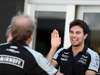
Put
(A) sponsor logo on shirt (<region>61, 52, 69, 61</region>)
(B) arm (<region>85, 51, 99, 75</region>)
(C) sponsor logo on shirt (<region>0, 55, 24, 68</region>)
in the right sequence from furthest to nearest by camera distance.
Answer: (A) sponsor logo on shirt (<region>61, 52, 69, 61</region>), (B) arm (<region>85, 51, 99, 75</region>), (C) sponsor logo on shirt (<region>0, 55, 24, 68</region>)

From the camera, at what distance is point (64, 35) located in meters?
5.09

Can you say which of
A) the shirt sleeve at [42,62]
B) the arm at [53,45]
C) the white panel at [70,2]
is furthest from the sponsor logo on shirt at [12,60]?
the white panel at [70,2]

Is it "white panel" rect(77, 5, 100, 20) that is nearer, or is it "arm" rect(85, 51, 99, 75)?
"arm" rect(85, 51, 99, 75)

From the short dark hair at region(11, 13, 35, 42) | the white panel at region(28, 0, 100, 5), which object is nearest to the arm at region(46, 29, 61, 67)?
the short dark hair at region(11, 13, 35, 42)

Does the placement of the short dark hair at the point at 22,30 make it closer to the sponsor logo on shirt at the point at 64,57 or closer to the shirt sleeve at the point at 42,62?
the shirt sleeve at the point at 42,62

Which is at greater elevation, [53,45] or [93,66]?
[53,45]

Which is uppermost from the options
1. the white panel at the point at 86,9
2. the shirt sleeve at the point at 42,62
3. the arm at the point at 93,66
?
the white panel at the point at 86,9

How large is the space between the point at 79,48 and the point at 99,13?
1444 millimetres

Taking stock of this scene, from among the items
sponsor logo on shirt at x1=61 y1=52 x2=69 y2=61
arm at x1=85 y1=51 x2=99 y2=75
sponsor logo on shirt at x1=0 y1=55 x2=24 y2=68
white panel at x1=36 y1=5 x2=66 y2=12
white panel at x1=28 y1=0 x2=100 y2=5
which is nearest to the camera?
sponsor logo on shirt at x1=0 y1=55 x2=24 y2=68

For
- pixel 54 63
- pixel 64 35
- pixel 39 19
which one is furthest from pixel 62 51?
pixel 39 19

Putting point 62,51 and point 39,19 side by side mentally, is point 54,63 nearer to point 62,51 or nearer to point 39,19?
point 62,51

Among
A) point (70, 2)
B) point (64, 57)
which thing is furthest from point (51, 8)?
point (64, 57)

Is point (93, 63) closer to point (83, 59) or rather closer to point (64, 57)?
point (83, 59)

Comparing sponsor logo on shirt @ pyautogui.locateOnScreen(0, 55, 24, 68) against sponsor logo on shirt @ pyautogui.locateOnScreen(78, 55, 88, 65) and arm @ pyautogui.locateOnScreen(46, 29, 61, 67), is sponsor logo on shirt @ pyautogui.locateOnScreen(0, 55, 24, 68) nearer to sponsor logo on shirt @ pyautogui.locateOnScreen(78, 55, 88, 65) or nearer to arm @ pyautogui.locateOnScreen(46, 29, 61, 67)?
arm @ pyautogui.locateOnScreen(46, 29, 61, 67)
